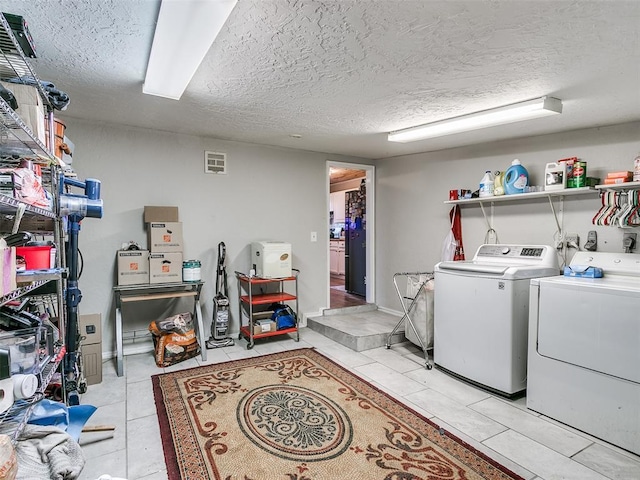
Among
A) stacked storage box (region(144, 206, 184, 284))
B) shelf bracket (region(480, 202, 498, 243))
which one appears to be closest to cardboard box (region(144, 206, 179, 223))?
stacked storage box (region(144, 206, 184, 284))

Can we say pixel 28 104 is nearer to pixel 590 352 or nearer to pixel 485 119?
pixel 485 119

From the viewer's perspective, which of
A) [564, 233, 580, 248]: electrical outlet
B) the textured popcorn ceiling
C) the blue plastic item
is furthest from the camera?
[564, 233, 580, 248]: electrical outlet

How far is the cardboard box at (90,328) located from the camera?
2.98 metres

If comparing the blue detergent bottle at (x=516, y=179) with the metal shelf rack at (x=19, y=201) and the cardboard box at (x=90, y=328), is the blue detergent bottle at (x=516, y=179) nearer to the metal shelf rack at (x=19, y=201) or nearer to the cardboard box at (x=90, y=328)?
the metal shelf rack at (x=19, y=201)

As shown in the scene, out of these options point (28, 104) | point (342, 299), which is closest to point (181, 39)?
point (28, 104)

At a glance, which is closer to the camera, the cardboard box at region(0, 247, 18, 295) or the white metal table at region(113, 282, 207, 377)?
the cardboard box at region(0, 247, 18, 295)

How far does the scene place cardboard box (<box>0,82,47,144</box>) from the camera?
150 cm

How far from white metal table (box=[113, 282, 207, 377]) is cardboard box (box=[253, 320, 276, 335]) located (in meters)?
0.57

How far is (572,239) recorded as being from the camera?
10.7ft

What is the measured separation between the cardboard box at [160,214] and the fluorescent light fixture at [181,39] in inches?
58.7

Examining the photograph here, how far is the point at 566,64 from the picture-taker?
2.03 metres

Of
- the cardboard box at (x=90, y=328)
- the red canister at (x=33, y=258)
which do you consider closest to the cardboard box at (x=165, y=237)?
the cardboard box at (x=90, y=328)

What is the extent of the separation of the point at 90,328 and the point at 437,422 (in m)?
2.86

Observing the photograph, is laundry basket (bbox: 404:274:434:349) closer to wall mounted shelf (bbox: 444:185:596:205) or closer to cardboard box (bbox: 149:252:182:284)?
wall mounted shelf (bbox: 444:185:596:205)
